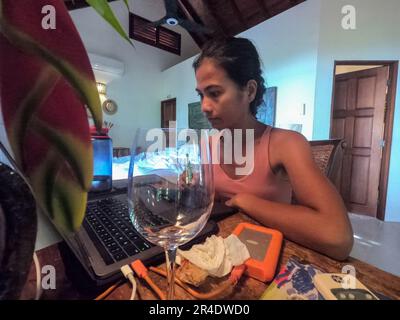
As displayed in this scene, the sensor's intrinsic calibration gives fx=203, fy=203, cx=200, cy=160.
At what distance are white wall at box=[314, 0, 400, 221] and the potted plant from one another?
242 cm

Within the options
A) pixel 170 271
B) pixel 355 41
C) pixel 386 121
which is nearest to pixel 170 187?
pixel 170 271

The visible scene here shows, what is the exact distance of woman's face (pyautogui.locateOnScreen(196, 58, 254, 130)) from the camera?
2.58 feet

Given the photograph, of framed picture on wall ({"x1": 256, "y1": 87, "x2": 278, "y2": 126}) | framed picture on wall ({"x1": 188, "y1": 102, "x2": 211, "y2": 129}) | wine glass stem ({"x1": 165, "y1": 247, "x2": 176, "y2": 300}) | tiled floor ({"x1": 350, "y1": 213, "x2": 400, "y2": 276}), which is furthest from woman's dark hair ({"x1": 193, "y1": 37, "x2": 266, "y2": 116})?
framed picture on wall ({"x1": 188, "y1": 102, "x2": 211, "y2": 129})

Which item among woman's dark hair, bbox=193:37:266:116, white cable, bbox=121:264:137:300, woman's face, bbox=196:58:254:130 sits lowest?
white cable, bbox=121:264:137:300

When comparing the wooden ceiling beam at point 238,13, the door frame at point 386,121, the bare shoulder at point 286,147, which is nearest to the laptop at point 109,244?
the bare shoulder at point 286,147

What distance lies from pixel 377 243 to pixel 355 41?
2000 millimetres

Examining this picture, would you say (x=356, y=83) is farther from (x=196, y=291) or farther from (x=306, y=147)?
(x=196, y=291)

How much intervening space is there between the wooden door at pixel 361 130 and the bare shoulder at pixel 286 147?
1.97 m

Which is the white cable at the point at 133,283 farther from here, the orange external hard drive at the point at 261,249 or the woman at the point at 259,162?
the woman at the point at 259,162

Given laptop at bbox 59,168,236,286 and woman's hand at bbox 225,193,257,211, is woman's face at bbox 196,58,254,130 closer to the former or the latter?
woman's hand at bbox 225,193,257,211

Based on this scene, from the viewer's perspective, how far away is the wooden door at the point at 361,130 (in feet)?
7.66

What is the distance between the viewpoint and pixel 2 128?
182 mm

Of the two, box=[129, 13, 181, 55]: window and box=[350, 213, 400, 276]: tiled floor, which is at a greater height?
box=[129, 13, 181, 55]: window
